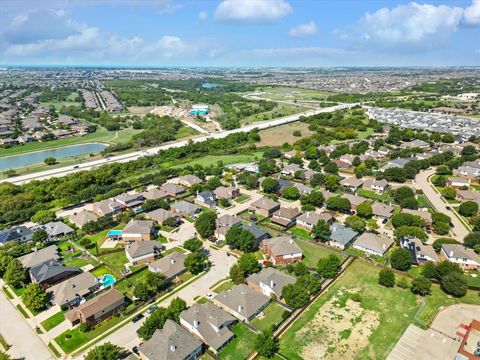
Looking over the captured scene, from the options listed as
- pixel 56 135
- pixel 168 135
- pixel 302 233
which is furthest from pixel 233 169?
pixel 56 135

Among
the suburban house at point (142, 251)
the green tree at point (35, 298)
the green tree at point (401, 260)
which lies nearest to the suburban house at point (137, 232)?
the suburban house at point (142, 251)

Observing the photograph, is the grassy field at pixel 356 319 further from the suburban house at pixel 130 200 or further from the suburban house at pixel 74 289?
the suburban house at pixel 130 200

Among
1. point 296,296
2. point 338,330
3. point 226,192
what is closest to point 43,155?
point 226,192

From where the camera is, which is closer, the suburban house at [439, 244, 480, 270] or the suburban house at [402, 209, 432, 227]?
the suburban house at [439, 244, 480, 270]

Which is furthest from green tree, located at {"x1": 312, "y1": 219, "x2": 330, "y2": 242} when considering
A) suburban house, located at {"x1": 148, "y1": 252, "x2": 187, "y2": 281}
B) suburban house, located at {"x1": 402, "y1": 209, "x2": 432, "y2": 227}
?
suburban house, located at {"x1": 148, "y1": 252, "x2": 187, "y2": 281}

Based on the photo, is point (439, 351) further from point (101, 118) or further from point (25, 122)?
point (25, 122)

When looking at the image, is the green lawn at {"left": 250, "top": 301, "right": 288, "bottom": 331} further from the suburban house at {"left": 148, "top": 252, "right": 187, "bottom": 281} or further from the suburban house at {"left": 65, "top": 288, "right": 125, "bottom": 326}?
the suburban house at {"left": 65, "top": 288, "right": 125, "bottom": 326}

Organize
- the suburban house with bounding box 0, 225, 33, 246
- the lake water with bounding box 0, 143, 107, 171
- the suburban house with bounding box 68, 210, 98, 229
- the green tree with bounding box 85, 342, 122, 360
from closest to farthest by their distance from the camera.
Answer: the green tree with bounding box 85, 342, 122, 360
the suburban house with bounding box 0, 225, 33, 246
the suburban house with bounding box 68, 210, 98, 229
the lake water with bounding box 0, 143, 107, 171
